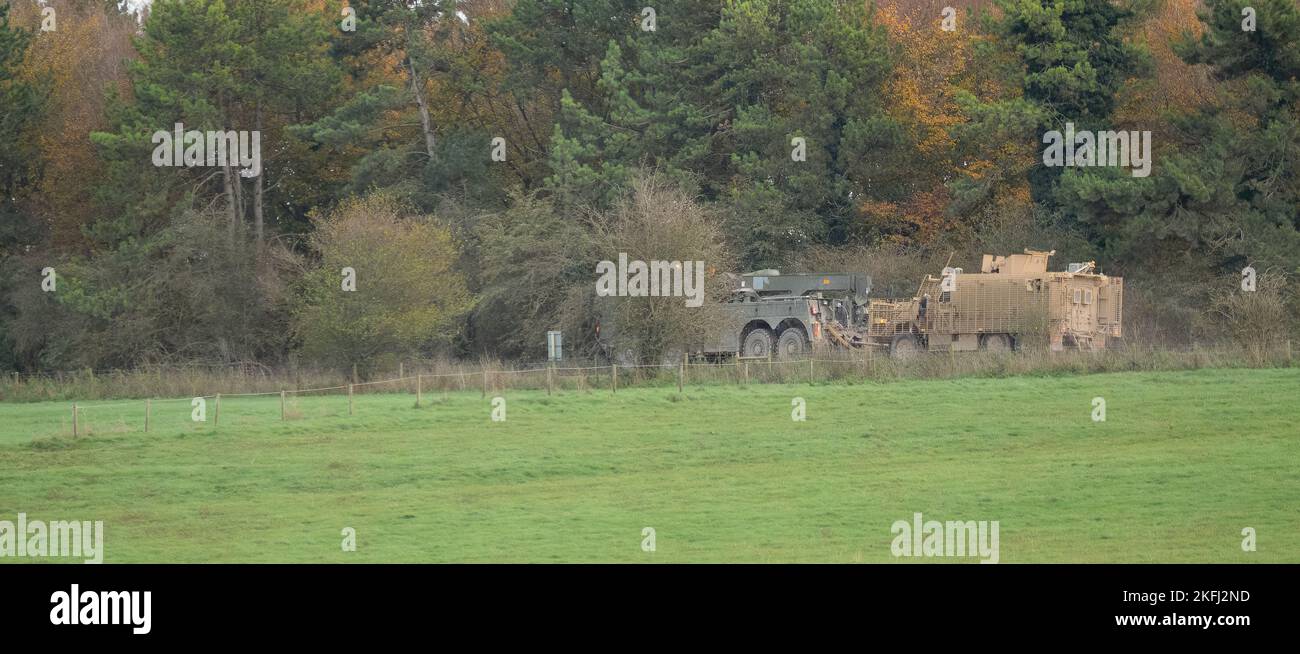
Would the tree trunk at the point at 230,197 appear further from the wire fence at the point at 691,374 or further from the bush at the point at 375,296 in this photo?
the wire fence at the point at 691,374

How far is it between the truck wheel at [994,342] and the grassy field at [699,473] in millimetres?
6012

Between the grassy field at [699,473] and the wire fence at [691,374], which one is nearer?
the grassy field at [699,473]

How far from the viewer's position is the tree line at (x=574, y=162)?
149ft

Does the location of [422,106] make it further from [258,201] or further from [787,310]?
[787,310]

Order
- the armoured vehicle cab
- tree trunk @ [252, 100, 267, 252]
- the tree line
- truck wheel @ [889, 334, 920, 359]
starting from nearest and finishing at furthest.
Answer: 1. truck wheel @ [889, 334, 920, 359]
2. the armoured vehicle cab
3. the tree line
4. tree trunk @ [252, 100, 267, 252]

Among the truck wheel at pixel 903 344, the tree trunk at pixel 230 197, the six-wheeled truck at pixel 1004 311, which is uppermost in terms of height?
the tree trunk at pixel 230 197

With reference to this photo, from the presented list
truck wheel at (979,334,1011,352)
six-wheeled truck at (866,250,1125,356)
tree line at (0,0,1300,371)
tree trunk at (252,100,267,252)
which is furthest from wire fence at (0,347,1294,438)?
tree trunk at (252,100,267,252)

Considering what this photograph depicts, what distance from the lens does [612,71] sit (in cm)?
5534

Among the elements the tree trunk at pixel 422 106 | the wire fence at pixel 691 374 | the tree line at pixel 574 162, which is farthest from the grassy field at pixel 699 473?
the tree trunk at pixel 422 106

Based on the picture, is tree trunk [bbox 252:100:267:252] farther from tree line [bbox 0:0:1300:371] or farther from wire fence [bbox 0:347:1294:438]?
wire fence [bbox 0:347:1294:438]

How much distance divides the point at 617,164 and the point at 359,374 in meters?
13.0

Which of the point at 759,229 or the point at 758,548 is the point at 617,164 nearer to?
the point at 759,229

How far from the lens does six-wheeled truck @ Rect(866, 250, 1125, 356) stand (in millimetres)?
40031

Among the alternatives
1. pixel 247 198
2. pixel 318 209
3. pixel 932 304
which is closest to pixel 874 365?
pixel 932 304
